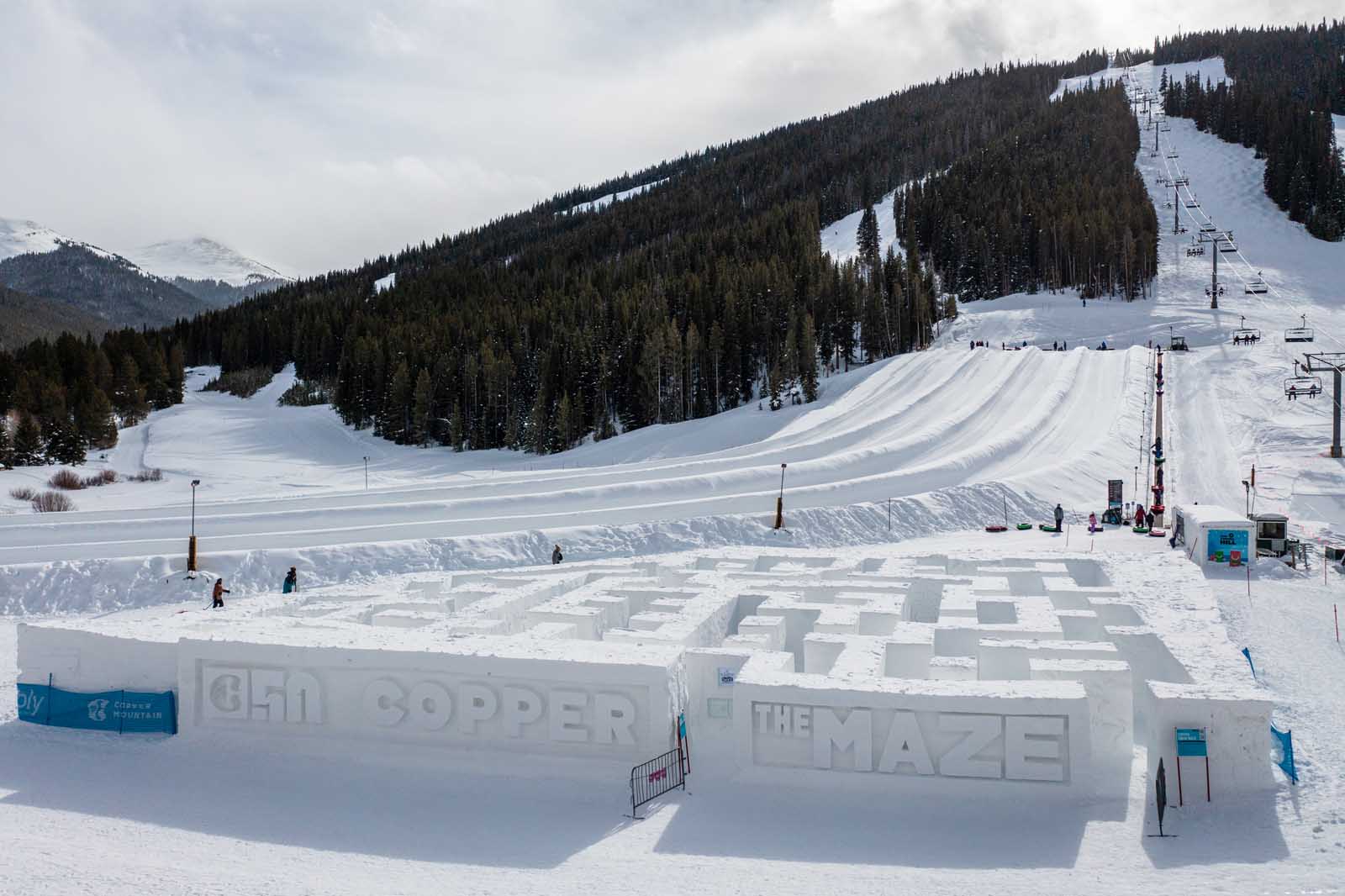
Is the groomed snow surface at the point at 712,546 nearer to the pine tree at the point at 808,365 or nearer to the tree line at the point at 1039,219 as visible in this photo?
the pine tree at the point at 808,365

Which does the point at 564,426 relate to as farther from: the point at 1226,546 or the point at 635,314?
the point at 1226,546

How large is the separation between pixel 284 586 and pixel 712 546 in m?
13.4

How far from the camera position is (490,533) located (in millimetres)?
31422

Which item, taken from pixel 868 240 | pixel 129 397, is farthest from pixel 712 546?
pixel 868 240

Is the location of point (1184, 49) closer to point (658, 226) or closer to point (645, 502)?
point (658, 226)

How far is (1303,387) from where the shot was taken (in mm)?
51031

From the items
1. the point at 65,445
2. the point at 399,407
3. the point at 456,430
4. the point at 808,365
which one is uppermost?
the point at 808,365

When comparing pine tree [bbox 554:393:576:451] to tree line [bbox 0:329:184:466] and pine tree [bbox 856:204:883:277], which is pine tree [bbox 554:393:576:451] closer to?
tree line [bbox 0:329:184:466]

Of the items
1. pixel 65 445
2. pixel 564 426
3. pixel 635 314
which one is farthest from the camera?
pixel 635 314

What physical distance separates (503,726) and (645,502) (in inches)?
840

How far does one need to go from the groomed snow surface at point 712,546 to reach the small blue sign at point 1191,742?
37 centimetres

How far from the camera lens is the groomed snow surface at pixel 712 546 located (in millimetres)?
10969

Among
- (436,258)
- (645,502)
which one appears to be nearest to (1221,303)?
(645,502)

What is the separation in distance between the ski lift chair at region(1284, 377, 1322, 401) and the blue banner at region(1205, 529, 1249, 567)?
A: 2556cm
